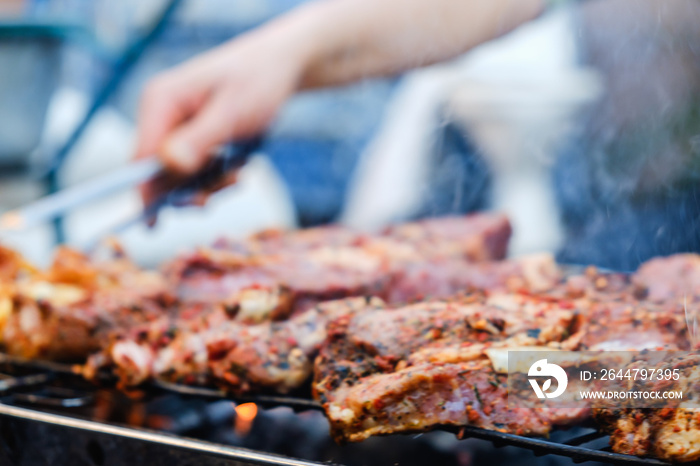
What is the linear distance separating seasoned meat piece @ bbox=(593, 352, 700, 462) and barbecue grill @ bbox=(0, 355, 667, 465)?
3cm

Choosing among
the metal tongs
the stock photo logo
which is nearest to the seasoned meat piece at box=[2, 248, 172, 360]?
the metal tongs

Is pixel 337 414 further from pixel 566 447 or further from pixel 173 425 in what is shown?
pixel 173 425

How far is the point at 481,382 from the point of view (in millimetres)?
1077

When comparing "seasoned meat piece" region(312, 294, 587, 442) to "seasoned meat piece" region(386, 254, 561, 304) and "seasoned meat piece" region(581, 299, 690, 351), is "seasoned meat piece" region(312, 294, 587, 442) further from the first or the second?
"seasoned meat piece" region(386, 254, 561, 304)

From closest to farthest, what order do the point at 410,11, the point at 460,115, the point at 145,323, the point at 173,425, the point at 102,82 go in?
the point at 145,323
the point at 173,425
the point at 410,11
the point at 460,115
the point at 102,82

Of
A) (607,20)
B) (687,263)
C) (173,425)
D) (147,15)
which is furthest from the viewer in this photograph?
(147,15)

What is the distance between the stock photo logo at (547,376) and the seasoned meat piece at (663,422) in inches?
2.8

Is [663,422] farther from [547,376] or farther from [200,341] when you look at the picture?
[200,341]

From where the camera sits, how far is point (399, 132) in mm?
3629

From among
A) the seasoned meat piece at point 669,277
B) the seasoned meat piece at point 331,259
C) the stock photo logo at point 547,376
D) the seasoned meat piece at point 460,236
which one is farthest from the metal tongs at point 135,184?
the seasoned meat piece at point 669,277

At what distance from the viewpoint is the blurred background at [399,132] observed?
6.61 feet

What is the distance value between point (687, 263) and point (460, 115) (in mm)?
1356

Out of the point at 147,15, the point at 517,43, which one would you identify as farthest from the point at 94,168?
the point at 517,43

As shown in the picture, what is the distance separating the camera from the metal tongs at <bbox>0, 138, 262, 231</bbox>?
6.57 ft
